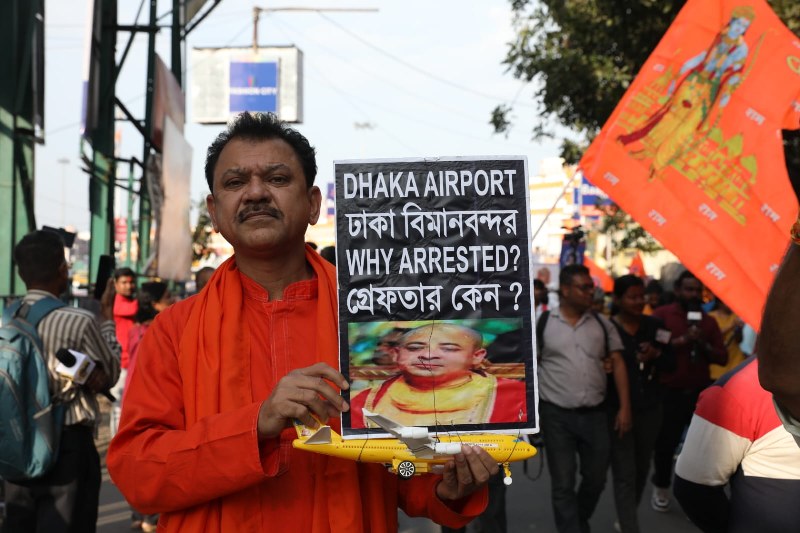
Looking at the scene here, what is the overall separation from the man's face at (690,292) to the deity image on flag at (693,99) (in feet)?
15.4

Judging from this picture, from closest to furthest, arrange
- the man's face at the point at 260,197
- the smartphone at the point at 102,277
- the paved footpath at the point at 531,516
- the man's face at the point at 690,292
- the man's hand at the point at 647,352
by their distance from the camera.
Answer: the man's face at the point at 260,197
the smartphone at the point at 102,277
the paved footpath at the point at 531,516
the man's hand at the point at 647,352
the man's face at the point at 690,292

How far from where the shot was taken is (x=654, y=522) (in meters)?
8.67

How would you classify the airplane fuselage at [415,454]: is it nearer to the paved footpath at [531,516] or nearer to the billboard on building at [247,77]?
the paved footpath at [531,516]

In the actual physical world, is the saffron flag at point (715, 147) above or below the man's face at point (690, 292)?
above

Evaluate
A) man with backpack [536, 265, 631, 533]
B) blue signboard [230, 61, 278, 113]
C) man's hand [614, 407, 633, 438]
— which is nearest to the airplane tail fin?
man with backpack [536, 265, 631, 533]

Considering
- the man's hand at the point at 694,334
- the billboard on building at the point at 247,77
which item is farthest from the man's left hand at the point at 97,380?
A: the billboard on building at the point at 247,77

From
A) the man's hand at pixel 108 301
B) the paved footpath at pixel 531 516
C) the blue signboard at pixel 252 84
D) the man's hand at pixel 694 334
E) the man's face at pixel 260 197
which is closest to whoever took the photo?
the man's face at pixel 260 197

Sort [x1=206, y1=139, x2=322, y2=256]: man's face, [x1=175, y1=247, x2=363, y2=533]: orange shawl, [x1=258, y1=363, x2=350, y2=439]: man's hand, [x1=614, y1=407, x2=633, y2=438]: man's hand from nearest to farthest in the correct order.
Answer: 1. [x1=258, y1=363, x2=350, y2=439]: man's hand
2. [x1=175, y1=247, x2=363, y2=533]: orange shawl
3. [x1=206, y1=139, x2=322, y2=256]: man's face
4. [x1=614, y1=407, x2=633, y2=438]: man's hand

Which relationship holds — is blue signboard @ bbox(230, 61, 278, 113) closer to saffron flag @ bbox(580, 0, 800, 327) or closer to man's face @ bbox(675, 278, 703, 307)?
man's face @ bbox(675, 278, 703, 307)

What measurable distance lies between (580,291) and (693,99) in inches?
63.5

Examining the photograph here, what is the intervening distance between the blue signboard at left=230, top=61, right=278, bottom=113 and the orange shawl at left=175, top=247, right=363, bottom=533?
28.7 meters

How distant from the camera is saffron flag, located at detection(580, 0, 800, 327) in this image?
567cm

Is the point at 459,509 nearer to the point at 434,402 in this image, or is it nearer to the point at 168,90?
the point at 434,402

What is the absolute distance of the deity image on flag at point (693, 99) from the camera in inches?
245
